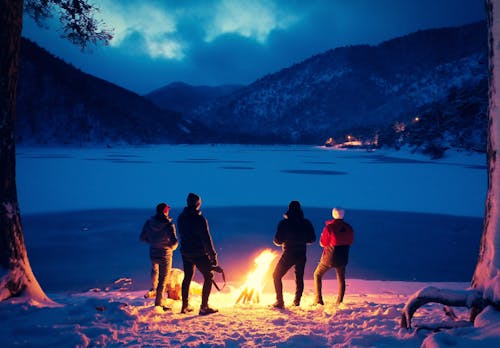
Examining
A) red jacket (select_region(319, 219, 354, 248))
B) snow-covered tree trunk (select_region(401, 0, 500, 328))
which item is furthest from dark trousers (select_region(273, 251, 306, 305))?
snow-covered tree trunk (select_region(401, 0, 500, 328))

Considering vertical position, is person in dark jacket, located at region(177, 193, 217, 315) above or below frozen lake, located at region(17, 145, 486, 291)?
above

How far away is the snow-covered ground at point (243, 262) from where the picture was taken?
3.98 m

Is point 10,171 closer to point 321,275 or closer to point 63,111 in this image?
point 321,275

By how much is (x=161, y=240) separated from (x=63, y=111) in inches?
4395

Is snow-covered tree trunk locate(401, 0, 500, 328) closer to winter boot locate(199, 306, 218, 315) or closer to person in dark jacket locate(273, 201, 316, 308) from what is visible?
person in dark jacket locate(273, 201, 316, 308)

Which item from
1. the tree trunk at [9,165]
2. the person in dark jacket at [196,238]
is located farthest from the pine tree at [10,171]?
the person in dark jacket at [196,238]

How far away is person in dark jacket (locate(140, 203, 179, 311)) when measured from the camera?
5.45 meters

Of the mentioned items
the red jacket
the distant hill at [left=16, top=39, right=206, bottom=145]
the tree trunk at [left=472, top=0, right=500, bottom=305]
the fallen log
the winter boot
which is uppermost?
the distant hill at [left=16, top=39, right=206, bottom=145]

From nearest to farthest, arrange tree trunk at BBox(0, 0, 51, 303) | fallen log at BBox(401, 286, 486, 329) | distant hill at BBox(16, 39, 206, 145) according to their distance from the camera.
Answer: fallen log at BBox(401, 286, 486, 329) < tree trunk at BBox(0, 0, 51, 303) < distant hill at BBox(16, 39, 206, 145)

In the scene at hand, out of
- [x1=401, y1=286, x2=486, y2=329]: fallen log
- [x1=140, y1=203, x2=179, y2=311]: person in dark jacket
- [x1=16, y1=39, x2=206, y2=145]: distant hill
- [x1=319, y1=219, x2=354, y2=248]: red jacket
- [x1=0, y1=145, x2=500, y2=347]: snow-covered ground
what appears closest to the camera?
[x1=401, y1=286, x2=486, y2=329]: fallen log

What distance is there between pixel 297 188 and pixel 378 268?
1380 cm

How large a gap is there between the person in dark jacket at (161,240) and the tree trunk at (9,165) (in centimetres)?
150

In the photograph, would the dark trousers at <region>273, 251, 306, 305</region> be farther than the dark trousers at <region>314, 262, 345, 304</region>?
No

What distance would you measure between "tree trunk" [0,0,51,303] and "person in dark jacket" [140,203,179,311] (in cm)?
150
